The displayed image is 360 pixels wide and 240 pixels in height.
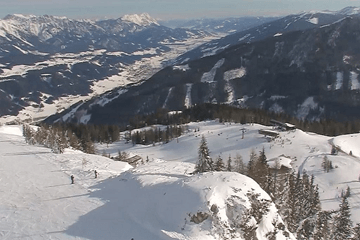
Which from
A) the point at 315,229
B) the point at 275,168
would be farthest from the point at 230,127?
the point at 315,229

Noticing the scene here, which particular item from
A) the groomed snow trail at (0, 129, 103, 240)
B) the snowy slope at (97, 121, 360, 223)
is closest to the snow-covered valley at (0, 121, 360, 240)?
the groomed snow trail at (0, 129, 103, 240)

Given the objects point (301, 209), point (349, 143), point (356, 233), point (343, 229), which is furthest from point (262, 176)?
point (349, 143)

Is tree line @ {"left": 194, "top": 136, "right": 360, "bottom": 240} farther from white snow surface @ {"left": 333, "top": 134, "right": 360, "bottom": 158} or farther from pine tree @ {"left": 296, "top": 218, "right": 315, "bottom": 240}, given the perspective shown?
white snow surface @ {"left": 333, "top": 134, "right": 360, "bottom": 158}

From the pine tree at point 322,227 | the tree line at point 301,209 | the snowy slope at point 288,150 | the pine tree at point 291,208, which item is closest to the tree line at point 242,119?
the snowy slope at point 288,150

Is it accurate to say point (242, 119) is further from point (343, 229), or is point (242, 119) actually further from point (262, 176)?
point (343, 229)

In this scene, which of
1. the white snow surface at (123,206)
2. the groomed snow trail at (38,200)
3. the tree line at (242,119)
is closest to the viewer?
the white snow surface at (123,206)

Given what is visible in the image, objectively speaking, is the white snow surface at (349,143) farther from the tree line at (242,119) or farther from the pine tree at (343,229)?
the pine tree at (343,229)
